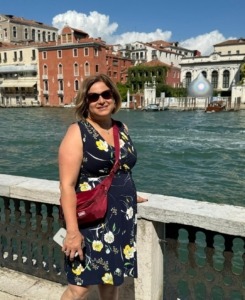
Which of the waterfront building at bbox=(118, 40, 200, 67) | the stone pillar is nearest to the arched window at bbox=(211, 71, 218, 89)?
the waterfront building at bbox=(118, 40, 200, 67)

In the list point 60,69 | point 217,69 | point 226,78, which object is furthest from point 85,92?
point 217,69

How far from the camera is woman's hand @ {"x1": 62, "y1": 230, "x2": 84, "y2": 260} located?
1449 millimetres

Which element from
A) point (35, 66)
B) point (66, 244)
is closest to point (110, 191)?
point (66, 244)

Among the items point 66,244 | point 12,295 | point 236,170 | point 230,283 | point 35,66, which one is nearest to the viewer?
point 66,244

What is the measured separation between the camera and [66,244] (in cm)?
147

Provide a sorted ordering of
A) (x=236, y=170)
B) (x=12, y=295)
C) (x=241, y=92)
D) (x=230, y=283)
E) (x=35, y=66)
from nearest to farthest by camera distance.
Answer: (x=230, y=283) < (x=12, y=295) < (x=236, y=170) < (x=241, y=92) < (x=35, y=66)

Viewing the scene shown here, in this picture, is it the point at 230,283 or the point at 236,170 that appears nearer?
the point at 230,283

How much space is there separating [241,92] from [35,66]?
2766 cm

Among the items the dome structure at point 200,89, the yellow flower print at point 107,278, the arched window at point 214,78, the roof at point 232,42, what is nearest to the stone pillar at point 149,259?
the yellow flower print at point 107,278

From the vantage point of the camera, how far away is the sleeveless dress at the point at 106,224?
58.8 inches

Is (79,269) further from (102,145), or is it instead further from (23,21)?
(23,21)

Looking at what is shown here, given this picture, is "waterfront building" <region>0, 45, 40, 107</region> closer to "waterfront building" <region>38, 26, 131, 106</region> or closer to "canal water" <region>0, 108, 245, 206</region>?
"waterfront building" <region>38, 26, 131, 106</region>

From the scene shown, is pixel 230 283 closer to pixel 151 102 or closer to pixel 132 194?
pixel 132 194

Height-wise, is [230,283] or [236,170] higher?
[230,283]
